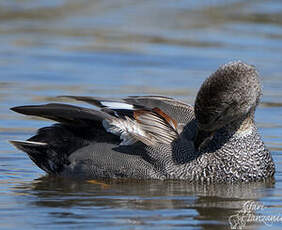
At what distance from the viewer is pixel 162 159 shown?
30.2 feet

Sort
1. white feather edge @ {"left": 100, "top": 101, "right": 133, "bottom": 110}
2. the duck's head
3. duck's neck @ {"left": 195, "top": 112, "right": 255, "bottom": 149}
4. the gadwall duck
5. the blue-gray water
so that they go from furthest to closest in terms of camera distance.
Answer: duck's neck @ {"left": 195, "top": 112, "right": 255, "bottom": 149} → white feather edge @ {"left": 100, "top": 101, "right": 133, "bottom": 110} → the gadwall duck → the duck's head → the blue-gray water

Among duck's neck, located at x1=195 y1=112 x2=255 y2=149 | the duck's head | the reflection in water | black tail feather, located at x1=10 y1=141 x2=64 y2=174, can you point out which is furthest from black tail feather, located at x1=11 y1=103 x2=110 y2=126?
duck's neck, located at x1=195 y1=112 x2=255 y2=149

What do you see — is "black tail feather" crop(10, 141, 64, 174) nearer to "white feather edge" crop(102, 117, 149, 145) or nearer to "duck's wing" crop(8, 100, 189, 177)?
"duck's wing" crop(8, 100, 189, 177)

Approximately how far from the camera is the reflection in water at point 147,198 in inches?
313

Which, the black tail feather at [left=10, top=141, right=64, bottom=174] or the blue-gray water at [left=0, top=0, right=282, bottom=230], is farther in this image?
the black tail feather at [left=10, top=141, right=64, bottom=174]

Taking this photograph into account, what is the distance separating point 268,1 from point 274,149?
9.84 m

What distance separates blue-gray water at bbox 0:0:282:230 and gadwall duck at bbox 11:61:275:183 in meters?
0.17

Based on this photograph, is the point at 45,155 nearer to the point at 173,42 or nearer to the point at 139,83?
the point at 139,83

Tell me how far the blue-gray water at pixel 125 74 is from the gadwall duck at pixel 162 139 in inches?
6.7

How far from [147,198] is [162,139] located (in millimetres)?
830

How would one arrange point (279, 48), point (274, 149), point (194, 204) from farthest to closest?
point (279, 48) → point (274, 149) → point (194, 204)

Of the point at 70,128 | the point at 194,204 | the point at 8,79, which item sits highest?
the point at 8,79

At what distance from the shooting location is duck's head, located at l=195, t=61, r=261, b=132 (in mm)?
8898

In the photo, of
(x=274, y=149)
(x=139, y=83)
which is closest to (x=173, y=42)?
(x=139, y=83)
